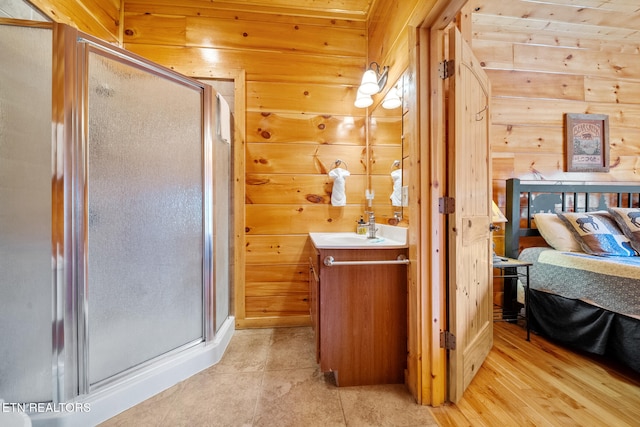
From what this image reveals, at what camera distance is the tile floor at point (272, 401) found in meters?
1.15

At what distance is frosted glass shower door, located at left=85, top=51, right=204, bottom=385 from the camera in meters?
1.23

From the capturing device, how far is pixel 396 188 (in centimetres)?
168

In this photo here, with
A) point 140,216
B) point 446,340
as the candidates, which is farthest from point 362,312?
point 140,216

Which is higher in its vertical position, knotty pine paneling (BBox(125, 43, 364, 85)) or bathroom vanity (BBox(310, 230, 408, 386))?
knotty pine paneling (BBox(125, 43, 364, 85))

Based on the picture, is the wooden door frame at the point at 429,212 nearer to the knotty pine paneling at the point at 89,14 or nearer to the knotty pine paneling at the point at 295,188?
the knotty pine paneling at the point at 295,188

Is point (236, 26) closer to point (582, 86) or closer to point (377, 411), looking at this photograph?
point (377, 411)

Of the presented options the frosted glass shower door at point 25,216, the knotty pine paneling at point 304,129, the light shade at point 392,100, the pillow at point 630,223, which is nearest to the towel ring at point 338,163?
the knotty pine paneling at point 304,129

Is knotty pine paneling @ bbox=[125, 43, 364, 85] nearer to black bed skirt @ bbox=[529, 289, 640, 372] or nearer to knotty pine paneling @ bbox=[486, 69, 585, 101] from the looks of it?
knotty pine paneling @ bbox=[486, 69, 585, 101]

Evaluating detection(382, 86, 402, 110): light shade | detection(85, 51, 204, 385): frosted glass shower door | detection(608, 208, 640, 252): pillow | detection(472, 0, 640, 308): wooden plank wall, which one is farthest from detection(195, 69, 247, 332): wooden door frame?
detection(608, 208, 640, 252): pillow

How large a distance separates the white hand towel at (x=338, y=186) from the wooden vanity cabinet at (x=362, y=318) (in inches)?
34.4

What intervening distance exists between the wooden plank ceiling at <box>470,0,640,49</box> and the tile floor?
3.01 meters

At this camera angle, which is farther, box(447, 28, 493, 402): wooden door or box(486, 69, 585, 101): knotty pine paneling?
box(486, 69, 585, 101): knotty pine paneling

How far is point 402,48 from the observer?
60.1 inches

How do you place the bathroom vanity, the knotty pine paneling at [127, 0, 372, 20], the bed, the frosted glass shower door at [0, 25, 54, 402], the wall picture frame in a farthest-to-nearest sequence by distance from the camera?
the wall picture frame < the knotty pine paneling at [127, 0, 372, 20] < the bed < the bathroom vanity < the frosted glass shower door at [0, 25, 54, 402]
